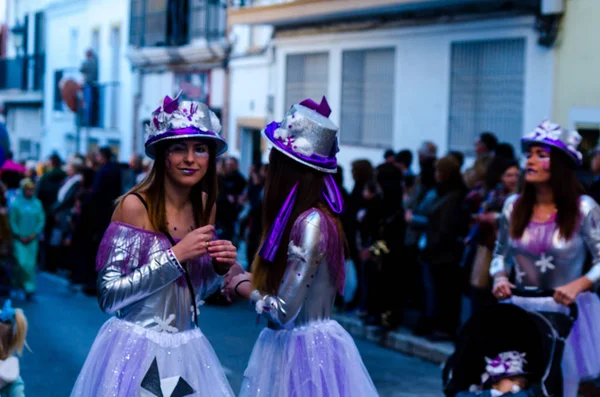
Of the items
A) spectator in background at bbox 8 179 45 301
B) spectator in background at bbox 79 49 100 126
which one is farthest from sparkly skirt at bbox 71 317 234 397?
spectator in background at bbox 79 49 100 126

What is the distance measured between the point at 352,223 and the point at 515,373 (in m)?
6.00

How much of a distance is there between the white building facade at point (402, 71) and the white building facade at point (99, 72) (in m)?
8.79

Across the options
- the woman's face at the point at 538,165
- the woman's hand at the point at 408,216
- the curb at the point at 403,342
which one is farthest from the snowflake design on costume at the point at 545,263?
the woman's hand at the point at 408,216

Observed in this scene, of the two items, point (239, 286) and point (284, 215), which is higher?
point (284, 215)

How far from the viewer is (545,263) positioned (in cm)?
638

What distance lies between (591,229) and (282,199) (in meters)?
2.34

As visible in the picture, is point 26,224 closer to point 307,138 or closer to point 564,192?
point 564,192

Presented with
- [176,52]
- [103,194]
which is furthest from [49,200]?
[176,52]

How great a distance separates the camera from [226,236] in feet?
43.9

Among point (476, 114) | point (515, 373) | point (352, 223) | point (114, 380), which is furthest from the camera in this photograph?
point (476, 114)

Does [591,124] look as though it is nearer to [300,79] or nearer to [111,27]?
[300,79]

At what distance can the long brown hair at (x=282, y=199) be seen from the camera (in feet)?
15.7

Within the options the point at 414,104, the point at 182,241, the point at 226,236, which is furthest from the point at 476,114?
the point at 182,241

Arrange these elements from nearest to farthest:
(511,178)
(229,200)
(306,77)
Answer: (511,178) < (229,200) < (306,77)
